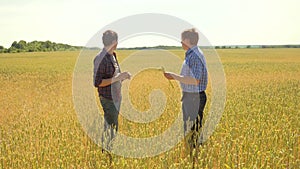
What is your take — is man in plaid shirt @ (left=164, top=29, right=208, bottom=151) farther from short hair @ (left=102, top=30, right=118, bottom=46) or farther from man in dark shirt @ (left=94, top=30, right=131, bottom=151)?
short hair @ (left=102, top=30, right=118, bottom=46)

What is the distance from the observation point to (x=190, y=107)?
4703 mm

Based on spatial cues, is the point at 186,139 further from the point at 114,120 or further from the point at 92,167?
the point at 92,167

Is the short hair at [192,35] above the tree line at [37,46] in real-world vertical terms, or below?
below

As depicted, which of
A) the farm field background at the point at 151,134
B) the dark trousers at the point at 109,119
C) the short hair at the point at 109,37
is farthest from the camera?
the dark trousers at the point at 109,119

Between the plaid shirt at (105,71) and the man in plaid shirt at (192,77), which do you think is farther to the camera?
the plaid shirt at (105,71)

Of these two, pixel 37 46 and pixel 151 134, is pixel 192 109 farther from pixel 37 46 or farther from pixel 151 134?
pixel 37 46

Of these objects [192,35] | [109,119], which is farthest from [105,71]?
[192,35]

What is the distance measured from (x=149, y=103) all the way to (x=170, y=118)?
2089 mm

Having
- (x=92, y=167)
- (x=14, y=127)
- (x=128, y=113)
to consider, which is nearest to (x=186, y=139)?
(x=92, y=167)

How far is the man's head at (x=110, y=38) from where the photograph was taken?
4.48m

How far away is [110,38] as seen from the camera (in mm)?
4488

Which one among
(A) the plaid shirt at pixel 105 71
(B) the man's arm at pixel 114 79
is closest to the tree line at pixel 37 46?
(A) the plaid shirt at pixel 105 71

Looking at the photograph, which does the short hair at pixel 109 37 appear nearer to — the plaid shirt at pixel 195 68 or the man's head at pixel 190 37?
the man's head at pixel 190 37

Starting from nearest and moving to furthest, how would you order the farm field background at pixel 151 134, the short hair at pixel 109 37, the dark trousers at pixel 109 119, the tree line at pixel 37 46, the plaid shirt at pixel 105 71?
the farm field background at pixel 151 134 < the short hair at pixel 109 37 < the plaid shirt at pixel 105 71 < the dark trousers at pixel 109 119 < the tree line at pixel 37 46
